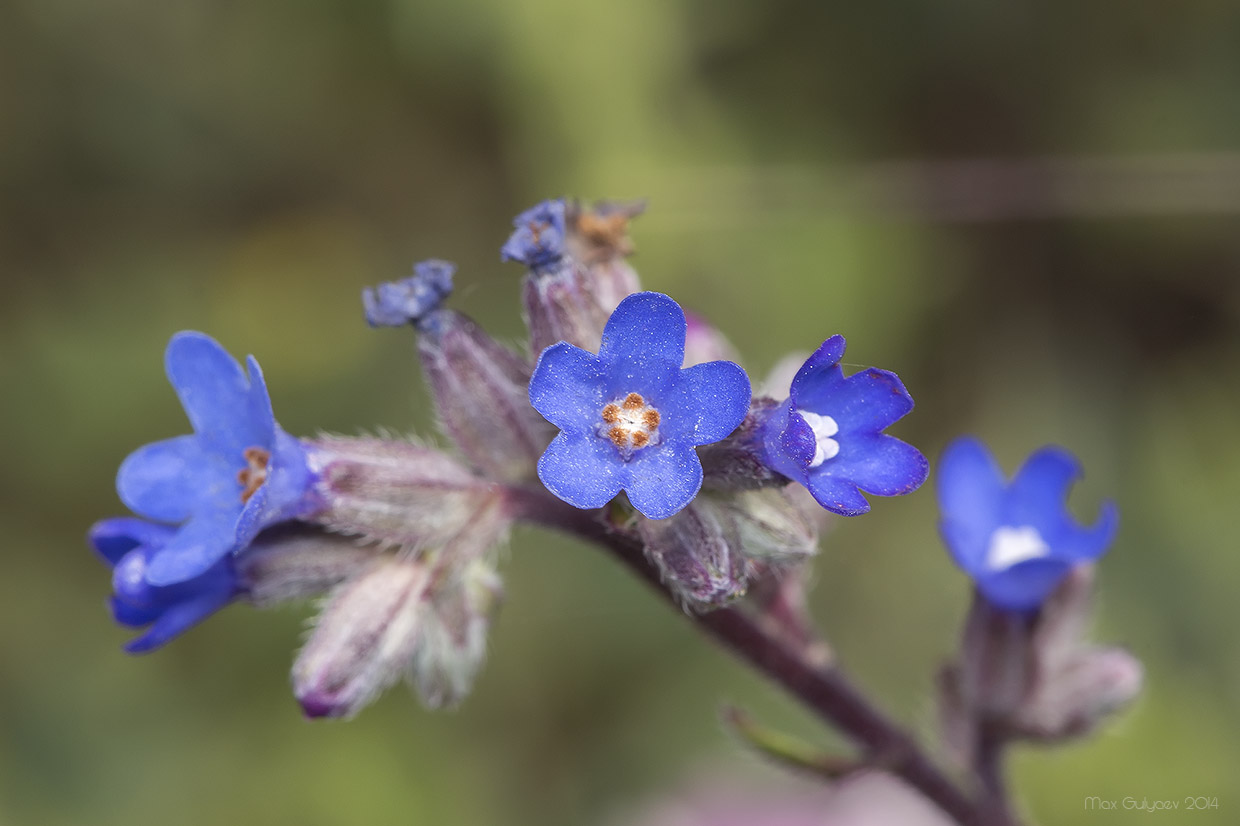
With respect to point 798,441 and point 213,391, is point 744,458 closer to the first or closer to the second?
point 798,441

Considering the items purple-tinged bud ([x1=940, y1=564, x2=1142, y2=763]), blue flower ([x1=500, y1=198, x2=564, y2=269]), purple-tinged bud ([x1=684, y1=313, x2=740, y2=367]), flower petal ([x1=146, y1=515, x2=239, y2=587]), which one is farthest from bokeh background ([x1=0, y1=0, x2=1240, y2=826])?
blue flower ([x1=500, y1=198, x2=564, y2=269])

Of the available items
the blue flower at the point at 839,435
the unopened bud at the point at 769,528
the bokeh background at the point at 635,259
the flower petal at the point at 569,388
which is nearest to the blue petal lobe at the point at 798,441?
the blue flower at the point at 839,435

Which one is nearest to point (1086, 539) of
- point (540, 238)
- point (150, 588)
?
point (540, 238)

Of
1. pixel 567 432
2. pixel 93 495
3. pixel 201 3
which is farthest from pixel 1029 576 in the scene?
pixel 201 3

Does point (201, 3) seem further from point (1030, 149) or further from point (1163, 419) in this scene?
point (1163, 419)

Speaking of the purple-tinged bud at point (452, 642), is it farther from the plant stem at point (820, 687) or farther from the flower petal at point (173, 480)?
the flower petal at point (173, 480)

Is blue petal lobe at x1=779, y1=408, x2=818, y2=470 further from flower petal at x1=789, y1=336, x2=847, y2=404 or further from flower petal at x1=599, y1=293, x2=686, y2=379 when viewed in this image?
flower petal at x1=599, y1=293, x2=686, y2=379

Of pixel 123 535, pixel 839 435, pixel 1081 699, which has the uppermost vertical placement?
pixel 123 535
